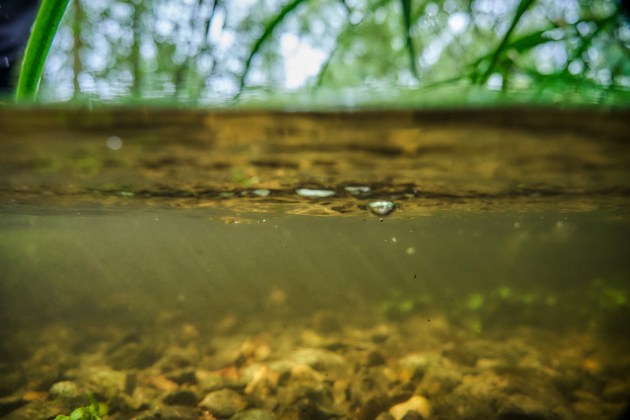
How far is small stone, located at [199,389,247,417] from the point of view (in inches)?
132

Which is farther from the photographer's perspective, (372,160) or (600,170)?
(600,170)

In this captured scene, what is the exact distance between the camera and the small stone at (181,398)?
352 centimetres

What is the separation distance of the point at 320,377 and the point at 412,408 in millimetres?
1011

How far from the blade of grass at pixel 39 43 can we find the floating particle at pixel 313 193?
94.0 inches

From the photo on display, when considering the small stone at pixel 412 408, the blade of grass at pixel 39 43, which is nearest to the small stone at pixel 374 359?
the small stone at pixel 412 408

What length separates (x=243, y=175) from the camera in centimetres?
294

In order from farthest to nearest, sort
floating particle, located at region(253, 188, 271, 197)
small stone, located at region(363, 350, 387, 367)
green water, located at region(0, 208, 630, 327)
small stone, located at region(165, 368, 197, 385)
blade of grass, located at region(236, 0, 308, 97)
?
1. green water, located at region(0, 208, 630, 327)
2. small stone, located at region(363, 350, 387, 367)
3. small stone, located at region(165, 368, 197, 385)
4. floating particle, located at region(253, 188, 271, 197)
5. blade of grass, located at region(236, 0, 308, 97)

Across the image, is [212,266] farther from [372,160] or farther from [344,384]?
[372,160]

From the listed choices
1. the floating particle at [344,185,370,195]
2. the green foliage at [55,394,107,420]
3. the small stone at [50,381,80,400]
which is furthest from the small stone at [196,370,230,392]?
the floating particle at [344,185,370,195]

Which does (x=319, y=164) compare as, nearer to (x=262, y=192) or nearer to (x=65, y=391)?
(x=262, y=192)

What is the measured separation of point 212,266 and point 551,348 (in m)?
17.6

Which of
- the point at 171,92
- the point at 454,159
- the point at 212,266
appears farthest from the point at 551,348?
the point at 212,266

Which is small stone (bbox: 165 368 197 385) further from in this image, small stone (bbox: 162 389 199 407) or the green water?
the green water

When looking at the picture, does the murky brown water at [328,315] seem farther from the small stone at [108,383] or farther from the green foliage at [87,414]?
the green foliage at [87,414]
